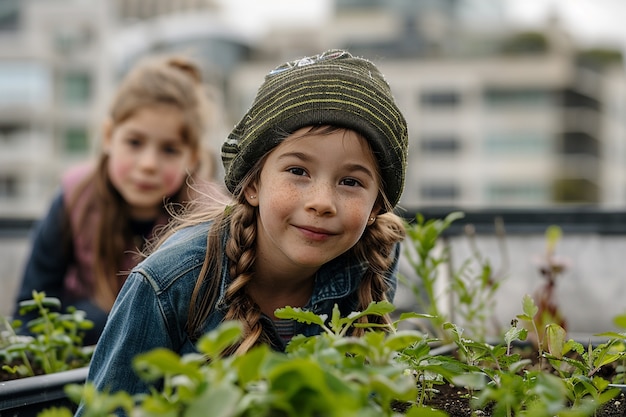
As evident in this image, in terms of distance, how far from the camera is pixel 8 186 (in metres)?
41.3

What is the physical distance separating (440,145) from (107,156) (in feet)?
148

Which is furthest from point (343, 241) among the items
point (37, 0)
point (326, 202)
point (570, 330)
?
point (37, 0)

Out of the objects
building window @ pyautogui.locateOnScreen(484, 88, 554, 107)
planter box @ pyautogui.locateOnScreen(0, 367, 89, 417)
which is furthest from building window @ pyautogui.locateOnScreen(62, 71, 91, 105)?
planter box @ pyautogui.locateOnScreen(0, 367, 89, 417)

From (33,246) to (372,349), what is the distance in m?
2.23

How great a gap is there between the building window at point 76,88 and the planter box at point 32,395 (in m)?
42.1

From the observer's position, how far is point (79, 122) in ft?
137

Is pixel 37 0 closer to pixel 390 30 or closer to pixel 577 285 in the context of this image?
pixel 390 30

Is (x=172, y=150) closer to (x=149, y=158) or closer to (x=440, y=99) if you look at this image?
(x=149, y=158)

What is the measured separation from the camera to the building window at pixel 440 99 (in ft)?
154

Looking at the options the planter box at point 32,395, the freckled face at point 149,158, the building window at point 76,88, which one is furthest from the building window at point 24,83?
the planter box at point 32,395

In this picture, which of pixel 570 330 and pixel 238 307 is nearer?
pixel 238 307

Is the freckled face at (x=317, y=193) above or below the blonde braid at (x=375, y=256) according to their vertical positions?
above

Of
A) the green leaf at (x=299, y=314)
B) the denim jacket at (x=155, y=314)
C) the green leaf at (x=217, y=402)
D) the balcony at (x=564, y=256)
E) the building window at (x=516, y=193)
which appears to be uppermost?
the green leaf at (x=217, y=402)

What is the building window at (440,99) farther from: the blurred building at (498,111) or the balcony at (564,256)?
the balcony at (564,256)
